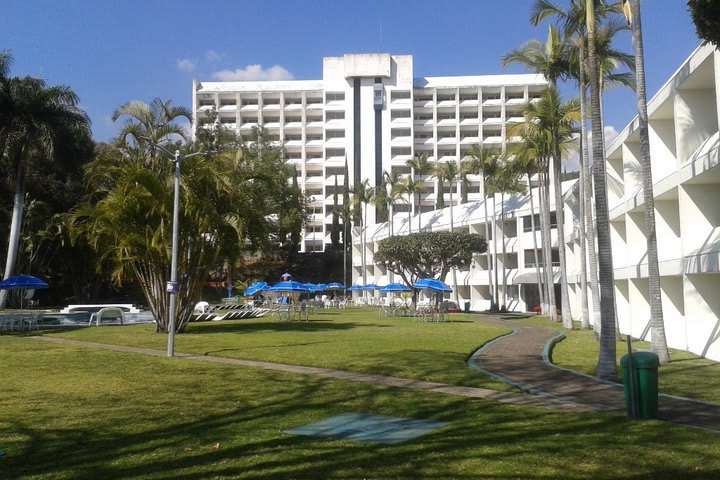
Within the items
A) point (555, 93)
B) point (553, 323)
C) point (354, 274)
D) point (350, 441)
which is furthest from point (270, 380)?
point (354, 274)

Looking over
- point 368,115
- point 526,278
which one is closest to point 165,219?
point 526,278

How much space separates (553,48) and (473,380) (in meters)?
17.4

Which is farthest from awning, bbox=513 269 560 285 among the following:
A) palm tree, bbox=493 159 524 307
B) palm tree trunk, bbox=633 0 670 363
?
palm tree trunk, bbox=633 0 670 363

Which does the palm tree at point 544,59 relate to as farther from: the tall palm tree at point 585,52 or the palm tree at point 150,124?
the palm tree at point 150,124

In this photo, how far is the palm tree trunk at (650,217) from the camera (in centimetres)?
1769

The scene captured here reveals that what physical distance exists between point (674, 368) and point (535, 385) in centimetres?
542

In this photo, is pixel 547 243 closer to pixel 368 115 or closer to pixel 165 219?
pixel 165 219

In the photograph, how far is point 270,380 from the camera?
13477 millimetres

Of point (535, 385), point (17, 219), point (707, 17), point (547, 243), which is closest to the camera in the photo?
point (707, 17)

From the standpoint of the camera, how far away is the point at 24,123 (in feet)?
120

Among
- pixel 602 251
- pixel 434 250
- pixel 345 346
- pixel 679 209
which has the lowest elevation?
pixel 345 346

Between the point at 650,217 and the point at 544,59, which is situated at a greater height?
the point at 544,59

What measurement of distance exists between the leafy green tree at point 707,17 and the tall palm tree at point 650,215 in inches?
290

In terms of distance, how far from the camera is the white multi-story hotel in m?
94.0
